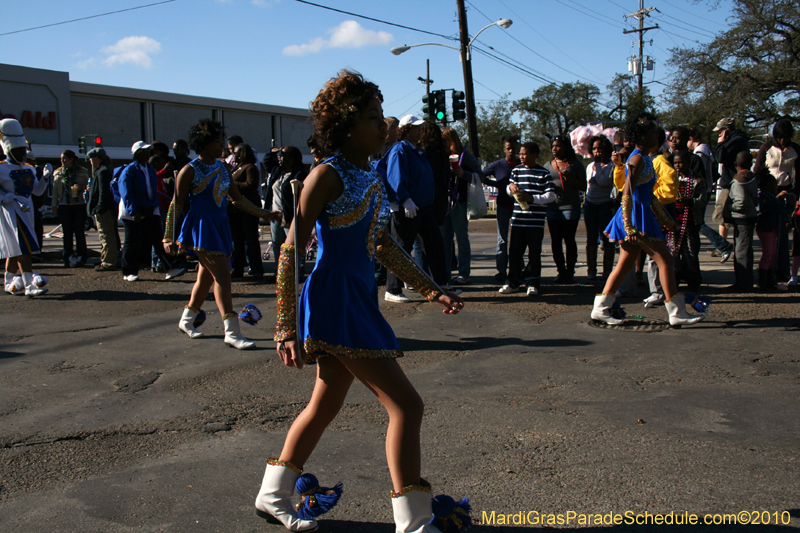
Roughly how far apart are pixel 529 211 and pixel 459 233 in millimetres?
1363

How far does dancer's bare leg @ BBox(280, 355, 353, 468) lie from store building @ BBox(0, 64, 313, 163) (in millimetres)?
36613

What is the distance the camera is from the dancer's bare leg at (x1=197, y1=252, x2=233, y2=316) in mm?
5953

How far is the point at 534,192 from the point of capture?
8359 millimetres

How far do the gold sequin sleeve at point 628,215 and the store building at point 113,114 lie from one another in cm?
3475

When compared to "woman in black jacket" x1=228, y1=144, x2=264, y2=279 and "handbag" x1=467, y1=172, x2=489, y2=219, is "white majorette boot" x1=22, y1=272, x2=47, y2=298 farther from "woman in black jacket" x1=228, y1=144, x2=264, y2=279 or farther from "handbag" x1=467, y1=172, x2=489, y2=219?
"handbag" x1=467, y1=172, x2=489, y2=219

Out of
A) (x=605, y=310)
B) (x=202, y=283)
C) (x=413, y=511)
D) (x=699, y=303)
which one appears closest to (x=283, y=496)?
(x=413, y=511)

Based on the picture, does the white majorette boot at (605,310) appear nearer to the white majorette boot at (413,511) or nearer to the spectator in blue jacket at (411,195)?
the spectator in blue jacket at (411,195)

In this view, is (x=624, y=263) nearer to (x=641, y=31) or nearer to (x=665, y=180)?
(x=665, y=180)

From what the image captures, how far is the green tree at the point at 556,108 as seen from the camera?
75.6m

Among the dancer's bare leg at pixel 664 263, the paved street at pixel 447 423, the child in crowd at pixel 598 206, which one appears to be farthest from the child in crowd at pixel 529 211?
the dancer's bare leg at pixel 664 263

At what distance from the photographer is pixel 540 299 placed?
8.27 metres

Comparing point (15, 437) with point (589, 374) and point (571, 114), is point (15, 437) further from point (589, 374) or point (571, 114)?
point (571, 114)

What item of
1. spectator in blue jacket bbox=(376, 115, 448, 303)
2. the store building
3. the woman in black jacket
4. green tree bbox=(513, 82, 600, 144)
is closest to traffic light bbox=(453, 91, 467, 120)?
the woman in black jacket

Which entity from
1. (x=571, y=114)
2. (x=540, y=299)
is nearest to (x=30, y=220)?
(x=540, y=299)
